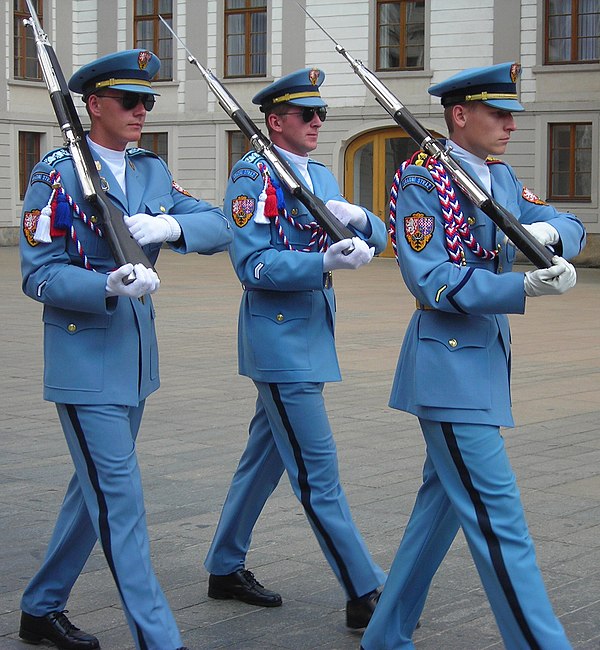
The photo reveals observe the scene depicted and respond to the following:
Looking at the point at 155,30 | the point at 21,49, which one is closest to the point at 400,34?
the point at 155,30

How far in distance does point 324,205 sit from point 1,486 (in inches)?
108

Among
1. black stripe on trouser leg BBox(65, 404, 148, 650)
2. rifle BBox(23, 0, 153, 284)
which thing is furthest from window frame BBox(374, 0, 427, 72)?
black stripe on trouser leg BBox(65, 404, 148, 650)

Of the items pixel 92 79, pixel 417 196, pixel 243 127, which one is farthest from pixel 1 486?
pixel 417 196

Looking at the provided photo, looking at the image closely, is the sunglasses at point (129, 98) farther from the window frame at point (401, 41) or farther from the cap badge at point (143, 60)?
the window frame at point (401, 41)

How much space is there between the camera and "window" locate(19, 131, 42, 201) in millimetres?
33750

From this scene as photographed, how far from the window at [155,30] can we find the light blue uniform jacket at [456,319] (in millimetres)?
29370

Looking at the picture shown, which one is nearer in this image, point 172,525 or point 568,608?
point 568,608

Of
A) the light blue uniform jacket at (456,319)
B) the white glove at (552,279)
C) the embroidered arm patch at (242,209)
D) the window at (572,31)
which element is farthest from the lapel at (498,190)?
the window at (572,31)

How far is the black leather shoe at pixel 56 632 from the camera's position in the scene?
4301 millimetres

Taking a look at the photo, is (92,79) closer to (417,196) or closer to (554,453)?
(417,196)

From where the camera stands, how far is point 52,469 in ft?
23.1

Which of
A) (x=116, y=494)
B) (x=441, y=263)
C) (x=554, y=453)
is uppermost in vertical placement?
(x=441, y=263)

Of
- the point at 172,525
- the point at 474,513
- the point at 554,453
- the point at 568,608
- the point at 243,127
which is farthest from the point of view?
the point at 554,453

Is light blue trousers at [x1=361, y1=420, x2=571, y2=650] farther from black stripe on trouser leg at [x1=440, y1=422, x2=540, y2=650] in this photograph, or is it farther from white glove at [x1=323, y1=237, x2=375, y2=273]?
white glove at [x1=323, y1=237, x2=375, y2=273]
